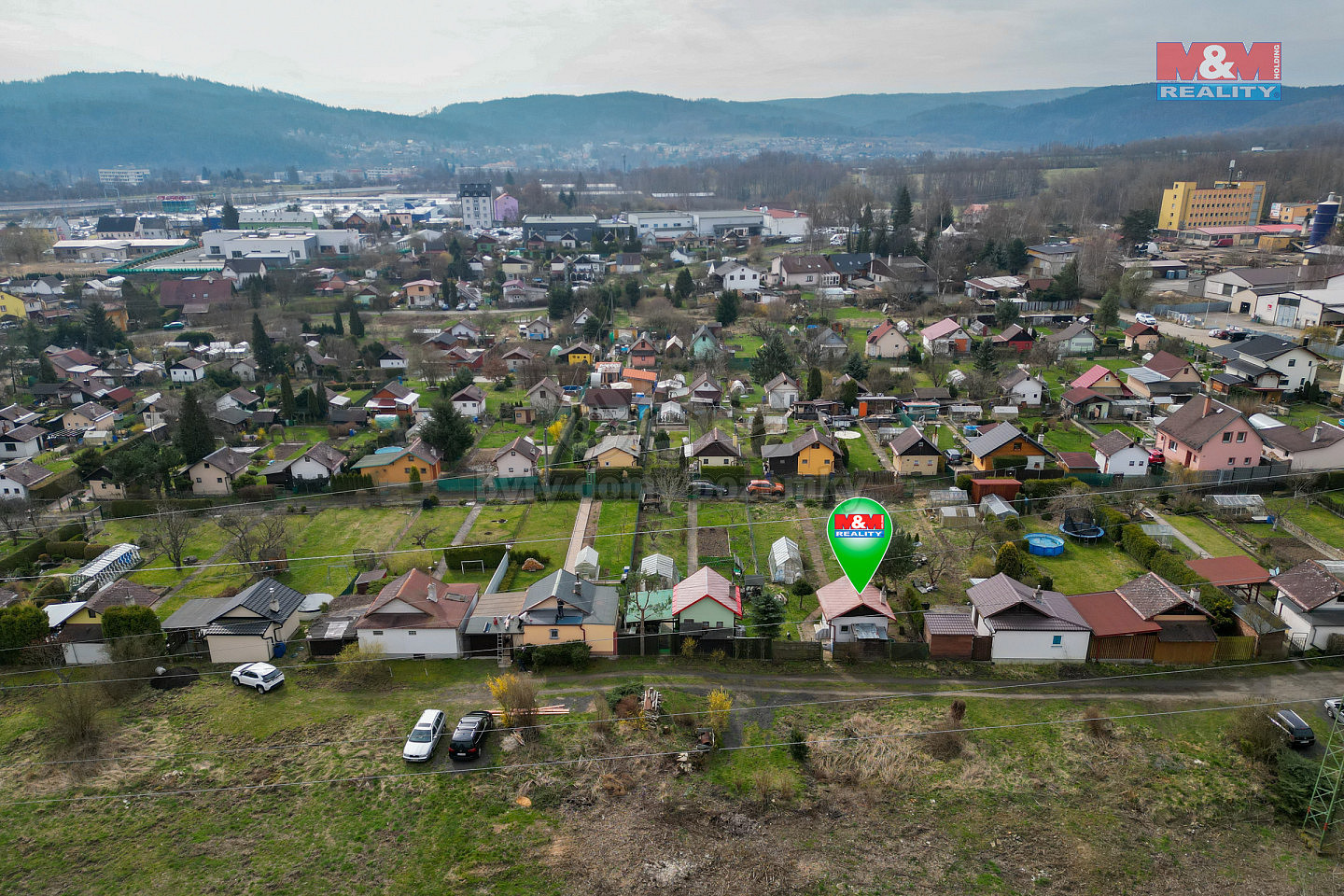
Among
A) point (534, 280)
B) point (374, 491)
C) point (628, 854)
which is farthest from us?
point (534, 280)

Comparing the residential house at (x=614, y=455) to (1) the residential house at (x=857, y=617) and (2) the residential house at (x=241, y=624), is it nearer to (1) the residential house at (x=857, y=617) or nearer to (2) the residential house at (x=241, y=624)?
(1) the residential house at (x=857, y=617)

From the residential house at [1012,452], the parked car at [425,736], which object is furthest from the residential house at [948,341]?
the parked car at [425,736]

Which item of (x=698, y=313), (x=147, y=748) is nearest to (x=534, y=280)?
(x=698, y=313)

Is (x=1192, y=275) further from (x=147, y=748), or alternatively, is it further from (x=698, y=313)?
(x=147, y=748)

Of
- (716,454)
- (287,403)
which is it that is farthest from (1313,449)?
→ (287,403)

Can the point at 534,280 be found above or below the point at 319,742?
above

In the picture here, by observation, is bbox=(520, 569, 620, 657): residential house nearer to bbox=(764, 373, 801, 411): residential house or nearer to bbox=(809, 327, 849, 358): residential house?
bbox=(764, 373, 801, 411): residential house

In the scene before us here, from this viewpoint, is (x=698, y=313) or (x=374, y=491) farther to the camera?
(x=698, y=313)
